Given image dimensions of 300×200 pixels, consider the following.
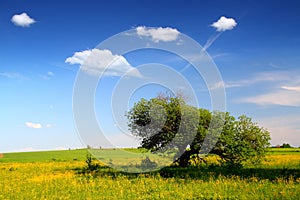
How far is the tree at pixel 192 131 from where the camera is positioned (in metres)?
26.5

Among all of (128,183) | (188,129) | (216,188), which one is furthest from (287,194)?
(188,129)

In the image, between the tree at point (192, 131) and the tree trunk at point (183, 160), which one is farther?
the tree trunk at point (183, 160)

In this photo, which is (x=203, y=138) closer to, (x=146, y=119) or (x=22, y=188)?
(x=146, y=119)

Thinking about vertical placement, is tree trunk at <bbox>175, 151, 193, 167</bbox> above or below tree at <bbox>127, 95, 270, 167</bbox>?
below

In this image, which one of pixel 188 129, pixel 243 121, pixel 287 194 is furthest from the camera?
pixel 243 121

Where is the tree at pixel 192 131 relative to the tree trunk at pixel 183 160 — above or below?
above

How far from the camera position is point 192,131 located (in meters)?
26.3

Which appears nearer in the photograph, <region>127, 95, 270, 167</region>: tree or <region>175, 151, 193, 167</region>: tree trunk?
<region>127, 95, 270, 167</region>: tree

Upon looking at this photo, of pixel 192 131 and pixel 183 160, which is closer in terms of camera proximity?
pixel 192 131

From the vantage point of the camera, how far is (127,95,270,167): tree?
26453mm

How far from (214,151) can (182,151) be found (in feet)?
8.87

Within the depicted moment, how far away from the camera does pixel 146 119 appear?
88.8 ft

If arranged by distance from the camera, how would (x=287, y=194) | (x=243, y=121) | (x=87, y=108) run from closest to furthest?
(x=287, y=194), (x=87, y=108), (x=243, y=121)

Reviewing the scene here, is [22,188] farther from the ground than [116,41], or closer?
closer
